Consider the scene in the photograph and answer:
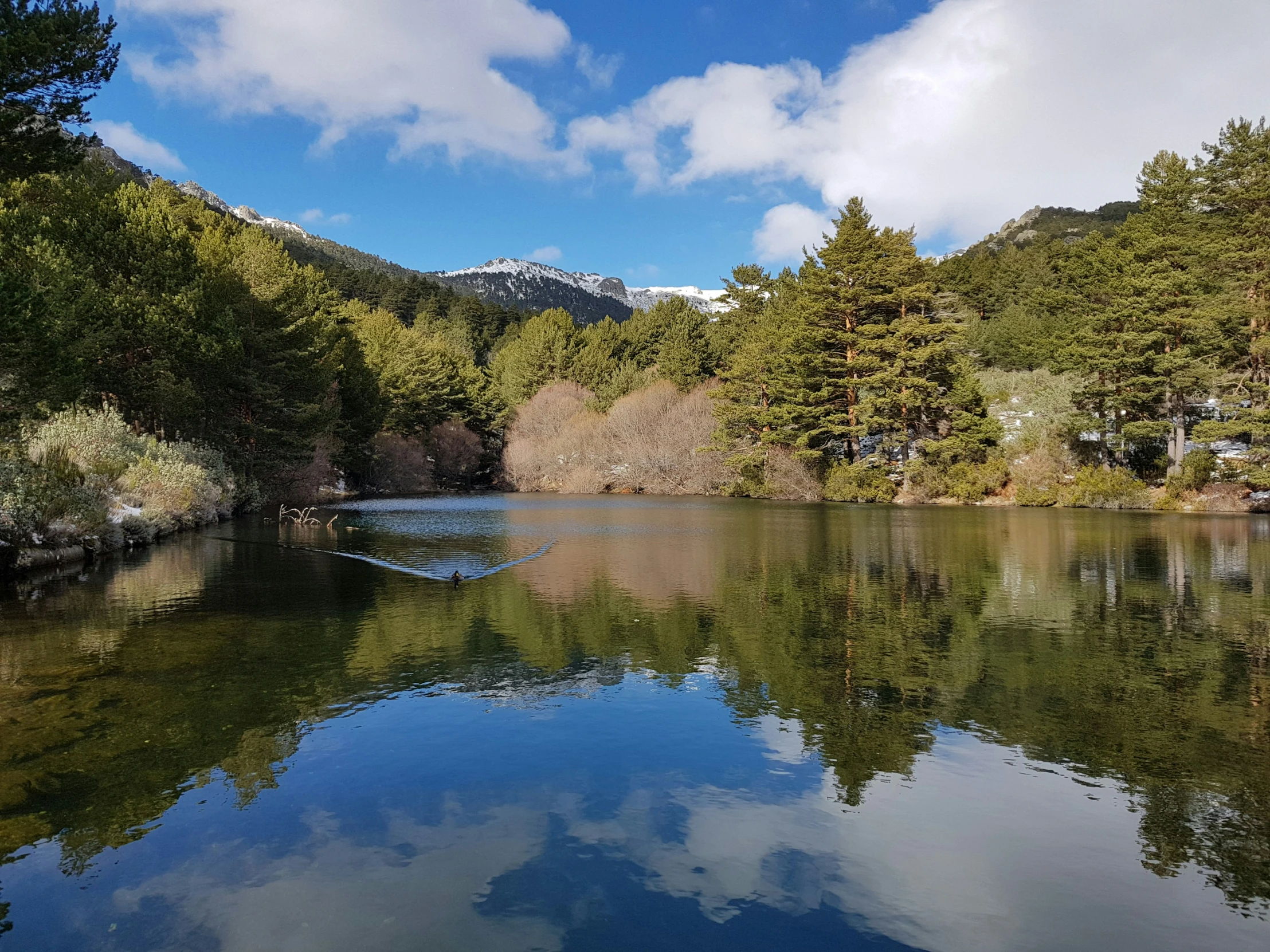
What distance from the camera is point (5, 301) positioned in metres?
12.8

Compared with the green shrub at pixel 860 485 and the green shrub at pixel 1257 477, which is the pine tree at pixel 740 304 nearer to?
the green shrub at pixel 860 485

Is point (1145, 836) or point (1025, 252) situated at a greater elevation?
point (1025, 252)

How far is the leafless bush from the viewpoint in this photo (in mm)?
63938

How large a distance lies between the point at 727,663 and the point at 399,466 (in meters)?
64.6

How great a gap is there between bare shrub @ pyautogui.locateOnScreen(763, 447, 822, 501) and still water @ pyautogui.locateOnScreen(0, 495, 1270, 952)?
36740mm

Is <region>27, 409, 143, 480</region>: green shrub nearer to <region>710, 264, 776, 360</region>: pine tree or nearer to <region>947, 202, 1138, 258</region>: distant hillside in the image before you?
<region>710, 264, 776, 360</region>: pine tree

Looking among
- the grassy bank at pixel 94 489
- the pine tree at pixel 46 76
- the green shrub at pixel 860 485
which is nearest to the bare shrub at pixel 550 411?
the green shrub at pixel 860 485

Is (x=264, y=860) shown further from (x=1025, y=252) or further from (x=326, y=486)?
(x=1025, y=252)

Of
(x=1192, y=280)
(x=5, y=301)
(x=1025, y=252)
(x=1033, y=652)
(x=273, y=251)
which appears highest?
(x=1025, y=252)

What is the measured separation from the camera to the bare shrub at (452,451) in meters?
77.4

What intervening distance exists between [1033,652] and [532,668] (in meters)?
7.05

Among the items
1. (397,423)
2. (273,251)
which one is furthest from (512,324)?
(273,251)

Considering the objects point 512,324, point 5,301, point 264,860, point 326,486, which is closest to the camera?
point 264,860

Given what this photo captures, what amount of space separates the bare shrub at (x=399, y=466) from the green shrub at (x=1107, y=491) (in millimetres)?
52958
